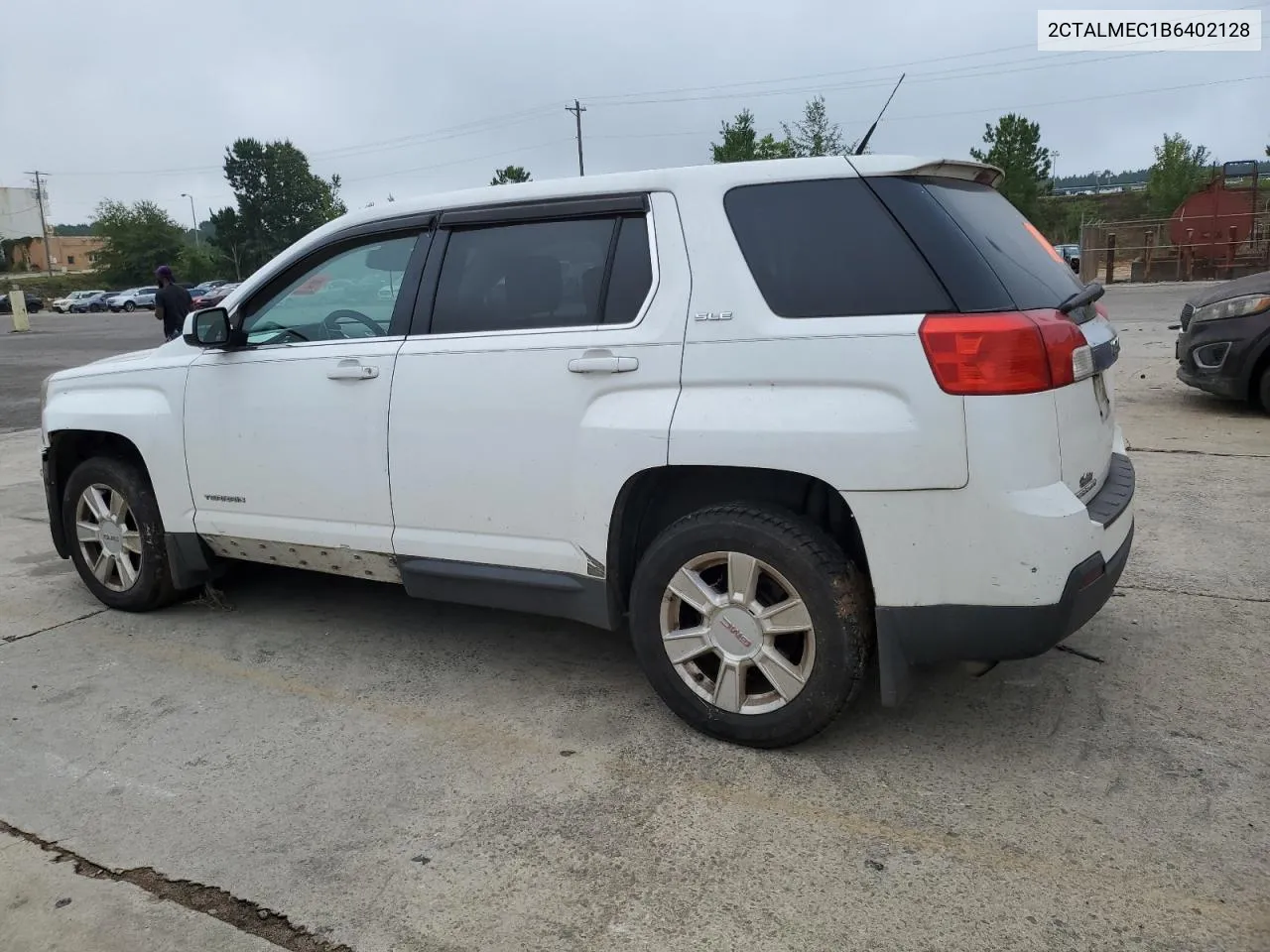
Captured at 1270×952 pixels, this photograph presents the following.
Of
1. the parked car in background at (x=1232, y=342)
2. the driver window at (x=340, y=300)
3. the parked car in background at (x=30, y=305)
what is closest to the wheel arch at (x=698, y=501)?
the driver window at (x=340, y=300)

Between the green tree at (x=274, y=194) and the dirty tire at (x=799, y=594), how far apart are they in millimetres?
92783

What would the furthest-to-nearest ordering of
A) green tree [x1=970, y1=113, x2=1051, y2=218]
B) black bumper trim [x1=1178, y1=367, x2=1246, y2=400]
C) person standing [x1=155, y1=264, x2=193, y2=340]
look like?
green tree [x1=970, y1=113, x2=1051, y2=218] < person standing [x1=155, y1=264, x2=193, y2=340] < black bumper trim [x1=1178, y1=367, x2=1246, y2=400]

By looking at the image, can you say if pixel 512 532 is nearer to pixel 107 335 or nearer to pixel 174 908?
pixel 174 908

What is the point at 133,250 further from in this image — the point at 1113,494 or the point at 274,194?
the point at 1113,494

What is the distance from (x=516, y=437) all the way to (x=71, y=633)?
2714mm

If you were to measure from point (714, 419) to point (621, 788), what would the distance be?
3.92ft

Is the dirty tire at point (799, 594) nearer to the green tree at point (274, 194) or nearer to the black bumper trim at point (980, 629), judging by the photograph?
the black bumper trim at point (980, 629)

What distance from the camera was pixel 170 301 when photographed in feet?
50.8

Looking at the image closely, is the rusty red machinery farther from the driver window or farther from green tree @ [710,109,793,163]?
the driver window

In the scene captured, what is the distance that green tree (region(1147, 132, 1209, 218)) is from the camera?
47.1m

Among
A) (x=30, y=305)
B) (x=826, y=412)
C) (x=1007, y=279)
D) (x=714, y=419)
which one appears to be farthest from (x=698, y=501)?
(x=30, y=305)

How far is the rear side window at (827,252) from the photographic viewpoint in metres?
2.95

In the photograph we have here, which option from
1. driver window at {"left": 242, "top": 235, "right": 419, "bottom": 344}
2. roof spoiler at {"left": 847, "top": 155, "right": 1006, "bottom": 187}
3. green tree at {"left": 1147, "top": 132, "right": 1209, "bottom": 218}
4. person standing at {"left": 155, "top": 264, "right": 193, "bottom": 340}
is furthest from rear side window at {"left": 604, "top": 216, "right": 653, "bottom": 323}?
green tree at {"left": 1147, "top": 132, "right": 1209, "bottom": 218}

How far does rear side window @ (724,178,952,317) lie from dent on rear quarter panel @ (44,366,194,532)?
2.75 metres
